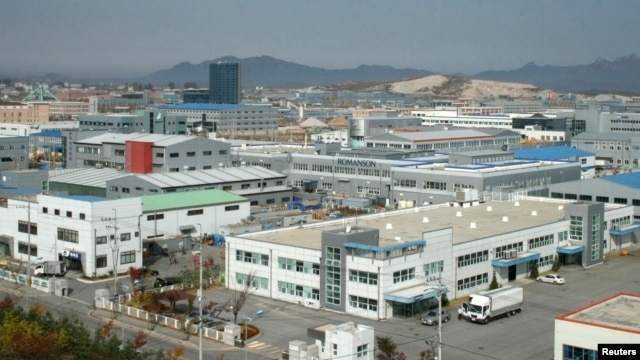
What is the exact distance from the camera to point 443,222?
39.8ft

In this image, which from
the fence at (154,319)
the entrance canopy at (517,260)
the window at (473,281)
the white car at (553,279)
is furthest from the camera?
the white car at (553,279)

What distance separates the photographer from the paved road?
806 centimetres

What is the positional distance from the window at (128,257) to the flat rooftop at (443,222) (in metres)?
1.78

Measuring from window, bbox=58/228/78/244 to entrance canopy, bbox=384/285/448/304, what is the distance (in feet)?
14.8

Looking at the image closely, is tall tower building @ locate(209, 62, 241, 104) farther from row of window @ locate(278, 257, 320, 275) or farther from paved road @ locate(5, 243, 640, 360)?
row of window @ locate(278, 257, 320, 275)

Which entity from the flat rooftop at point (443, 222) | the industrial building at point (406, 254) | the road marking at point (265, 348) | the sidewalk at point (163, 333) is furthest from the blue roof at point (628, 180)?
the sidewalk at point (163, 333)

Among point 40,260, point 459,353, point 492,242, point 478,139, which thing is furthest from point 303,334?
point 478,139

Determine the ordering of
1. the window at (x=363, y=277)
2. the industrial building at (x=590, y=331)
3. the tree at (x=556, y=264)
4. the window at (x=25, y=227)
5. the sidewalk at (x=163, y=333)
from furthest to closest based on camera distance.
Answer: the window at (x=25, y=227) < the tree at (x=556, y=264) < the window at (x=363, y=277) < the sidewalk at (x=163, y=333) < the industrial building at (x=590, y=331)

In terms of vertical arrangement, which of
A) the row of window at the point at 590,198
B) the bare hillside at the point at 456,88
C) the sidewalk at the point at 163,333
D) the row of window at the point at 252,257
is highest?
the bare hillside at the point at 456,88

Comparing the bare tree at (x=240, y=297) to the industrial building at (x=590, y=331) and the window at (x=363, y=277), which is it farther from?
the industrial building at (x=590, y=331)

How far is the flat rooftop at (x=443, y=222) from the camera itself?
1072 cm

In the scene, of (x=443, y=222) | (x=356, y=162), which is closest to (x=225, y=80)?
(x=356, y=162)

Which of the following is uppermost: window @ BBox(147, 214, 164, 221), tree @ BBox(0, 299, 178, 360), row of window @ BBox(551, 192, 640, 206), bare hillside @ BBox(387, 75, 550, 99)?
bare hillside @ BBox(387, 75, 550, 99)

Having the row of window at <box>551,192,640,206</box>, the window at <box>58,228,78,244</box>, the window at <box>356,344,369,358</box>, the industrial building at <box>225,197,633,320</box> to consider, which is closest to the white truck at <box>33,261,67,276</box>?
the window at <box>58,228,78,244</box>
